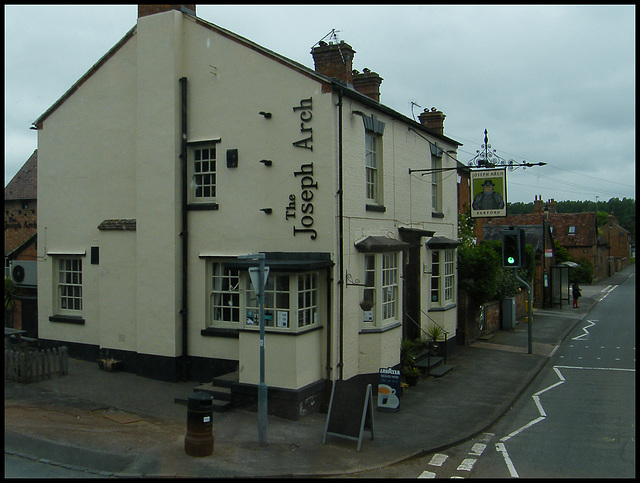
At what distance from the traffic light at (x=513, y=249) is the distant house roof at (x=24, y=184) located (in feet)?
67.4

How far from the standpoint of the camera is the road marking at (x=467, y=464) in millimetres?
9414

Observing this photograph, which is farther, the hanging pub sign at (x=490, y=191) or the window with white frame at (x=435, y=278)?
the window with white frame at (x=435, y=278)

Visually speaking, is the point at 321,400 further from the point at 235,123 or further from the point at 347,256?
the point at 235,123

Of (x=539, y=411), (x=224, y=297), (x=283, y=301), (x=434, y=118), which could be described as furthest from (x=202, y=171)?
(x=434, y=118)

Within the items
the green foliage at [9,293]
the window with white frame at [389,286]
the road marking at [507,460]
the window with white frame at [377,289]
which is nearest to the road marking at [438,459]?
the road marking at [507,460]

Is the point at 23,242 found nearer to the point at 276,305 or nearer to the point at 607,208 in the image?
the point at 276,305

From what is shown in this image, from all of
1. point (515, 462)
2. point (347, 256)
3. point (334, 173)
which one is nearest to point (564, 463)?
point (515, 462)

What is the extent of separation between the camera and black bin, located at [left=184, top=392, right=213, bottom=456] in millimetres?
9250

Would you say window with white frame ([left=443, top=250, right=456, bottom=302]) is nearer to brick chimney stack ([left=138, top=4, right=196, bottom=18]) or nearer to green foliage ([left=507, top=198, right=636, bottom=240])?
brick chimney stack ([left=138, top=4, right=196, bottom=18])

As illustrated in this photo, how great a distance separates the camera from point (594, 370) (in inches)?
696

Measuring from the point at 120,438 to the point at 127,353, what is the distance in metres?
5.39

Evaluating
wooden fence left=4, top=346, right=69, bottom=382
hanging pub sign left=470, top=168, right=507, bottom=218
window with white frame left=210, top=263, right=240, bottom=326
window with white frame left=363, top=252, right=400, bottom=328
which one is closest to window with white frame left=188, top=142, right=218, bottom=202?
window with white frame left=210, top=263, right=240, bottom=326

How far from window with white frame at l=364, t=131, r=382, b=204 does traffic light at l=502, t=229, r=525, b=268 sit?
597cm

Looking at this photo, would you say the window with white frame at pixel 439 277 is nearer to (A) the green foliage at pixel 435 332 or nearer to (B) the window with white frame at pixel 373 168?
(A) the green foliage at pixel 435 332
